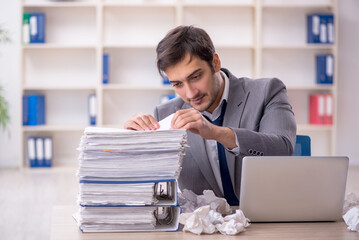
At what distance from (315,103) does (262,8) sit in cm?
119

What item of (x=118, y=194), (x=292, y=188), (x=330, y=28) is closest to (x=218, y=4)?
(x=330, y=28)

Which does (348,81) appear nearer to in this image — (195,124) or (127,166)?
(195,124)

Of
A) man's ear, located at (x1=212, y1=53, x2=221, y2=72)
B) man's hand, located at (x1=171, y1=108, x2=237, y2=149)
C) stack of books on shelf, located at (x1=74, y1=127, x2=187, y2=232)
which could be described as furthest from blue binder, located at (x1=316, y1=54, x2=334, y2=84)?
stack of books on shelf, located at (x1=74, y1=127, x2=187, y2=232)

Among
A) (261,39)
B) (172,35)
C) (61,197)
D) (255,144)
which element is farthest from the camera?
(261,39)

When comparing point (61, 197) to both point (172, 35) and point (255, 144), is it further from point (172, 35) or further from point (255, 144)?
point (255, 144)

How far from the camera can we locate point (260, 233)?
50.3 inches

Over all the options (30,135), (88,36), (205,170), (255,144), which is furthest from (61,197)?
(255,144)

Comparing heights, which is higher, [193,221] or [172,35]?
[172,35]

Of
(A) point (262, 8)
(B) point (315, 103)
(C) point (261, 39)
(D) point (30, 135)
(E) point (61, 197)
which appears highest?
(A) point (262, 8)

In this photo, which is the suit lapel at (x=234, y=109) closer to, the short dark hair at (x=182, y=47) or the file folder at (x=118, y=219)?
the short dark hair at (x=182, y=47)

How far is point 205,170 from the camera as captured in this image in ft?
6.27

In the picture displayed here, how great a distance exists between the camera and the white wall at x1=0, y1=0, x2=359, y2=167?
5516mm

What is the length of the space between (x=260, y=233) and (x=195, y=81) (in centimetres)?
73

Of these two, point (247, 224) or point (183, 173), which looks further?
point (183, 173)
